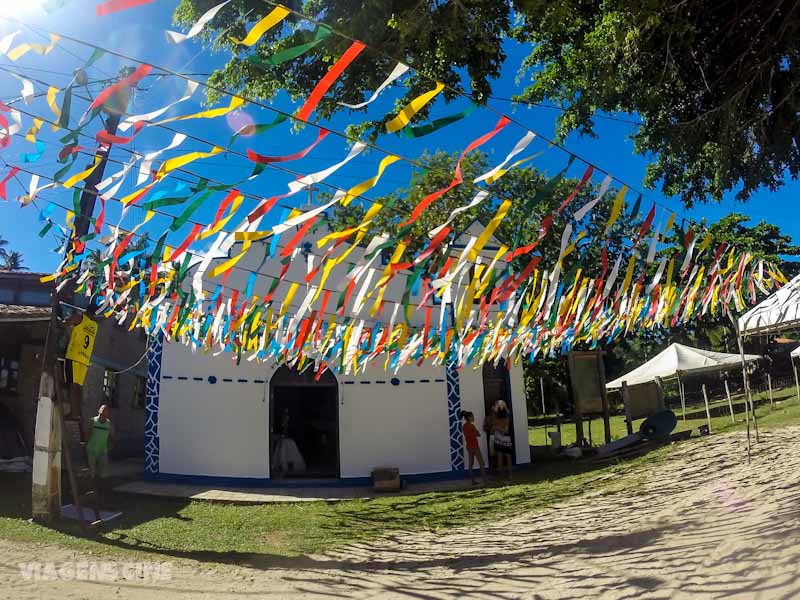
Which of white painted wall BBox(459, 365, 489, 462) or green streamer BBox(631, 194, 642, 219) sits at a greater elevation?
green streamer BBox(631, 194, 642, 219)

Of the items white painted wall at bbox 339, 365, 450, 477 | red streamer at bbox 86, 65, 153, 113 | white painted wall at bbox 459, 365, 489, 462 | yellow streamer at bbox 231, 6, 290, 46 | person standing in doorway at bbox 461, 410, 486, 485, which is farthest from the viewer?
white painted wall at bbox 459, 365, 489, 462

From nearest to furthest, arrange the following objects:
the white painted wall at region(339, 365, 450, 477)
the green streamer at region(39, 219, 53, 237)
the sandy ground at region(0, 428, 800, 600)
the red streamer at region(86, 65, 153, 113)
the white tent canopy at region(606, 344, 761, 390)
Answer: the red streamer at region(86, 65, 153, 113), the sandy ground at region(0, 428, 800, 600), the green streamer at region(39, 219, 53, 237), the white painted wall at region(339, 365, 450, 477), the white tent canopy at region(606, 344, 761, 390)

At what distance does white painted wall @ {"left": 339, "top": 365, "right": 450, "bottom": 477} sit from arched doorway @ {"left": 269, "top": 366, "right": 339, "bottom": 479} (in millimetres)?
270

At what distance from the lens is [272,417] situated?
10.4m

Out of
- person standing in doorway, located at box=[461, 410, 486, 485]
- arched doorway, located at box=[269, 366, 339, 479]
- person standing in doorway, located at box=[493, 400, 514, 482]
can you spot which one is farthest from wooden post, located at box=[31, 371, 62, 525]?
person standing in doorway, located at box=[493, 400, 514, 482]

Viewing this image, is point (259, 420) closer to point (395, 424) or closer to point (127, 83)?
point (395, 424)

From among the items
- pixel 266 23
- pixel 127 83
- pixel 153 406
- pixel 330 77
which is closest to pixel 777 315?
pixel 330 77

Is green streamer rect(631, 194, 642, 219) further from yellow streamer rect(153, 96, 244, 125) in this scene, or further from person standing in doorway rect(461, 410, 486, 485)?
person standing in doorway rect(461, 410, 486, 485)

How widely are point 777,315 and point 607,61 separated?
3499mm

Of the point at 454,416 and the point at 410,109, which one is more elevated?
the point at 410,109

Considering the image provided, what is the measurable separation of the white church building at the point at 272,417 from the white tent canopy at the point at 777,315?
182 inches

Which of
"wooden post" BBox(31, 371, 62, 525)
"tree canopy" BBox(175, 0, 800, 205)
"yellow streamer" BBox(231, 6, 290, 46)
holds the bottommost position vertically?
"wooden post" BBox(31, 371, 62, 525)

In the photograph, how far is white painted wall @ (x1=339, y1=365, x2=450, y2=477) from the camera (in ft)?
33.5

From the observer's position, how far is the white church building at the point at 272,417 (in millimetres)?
9938
